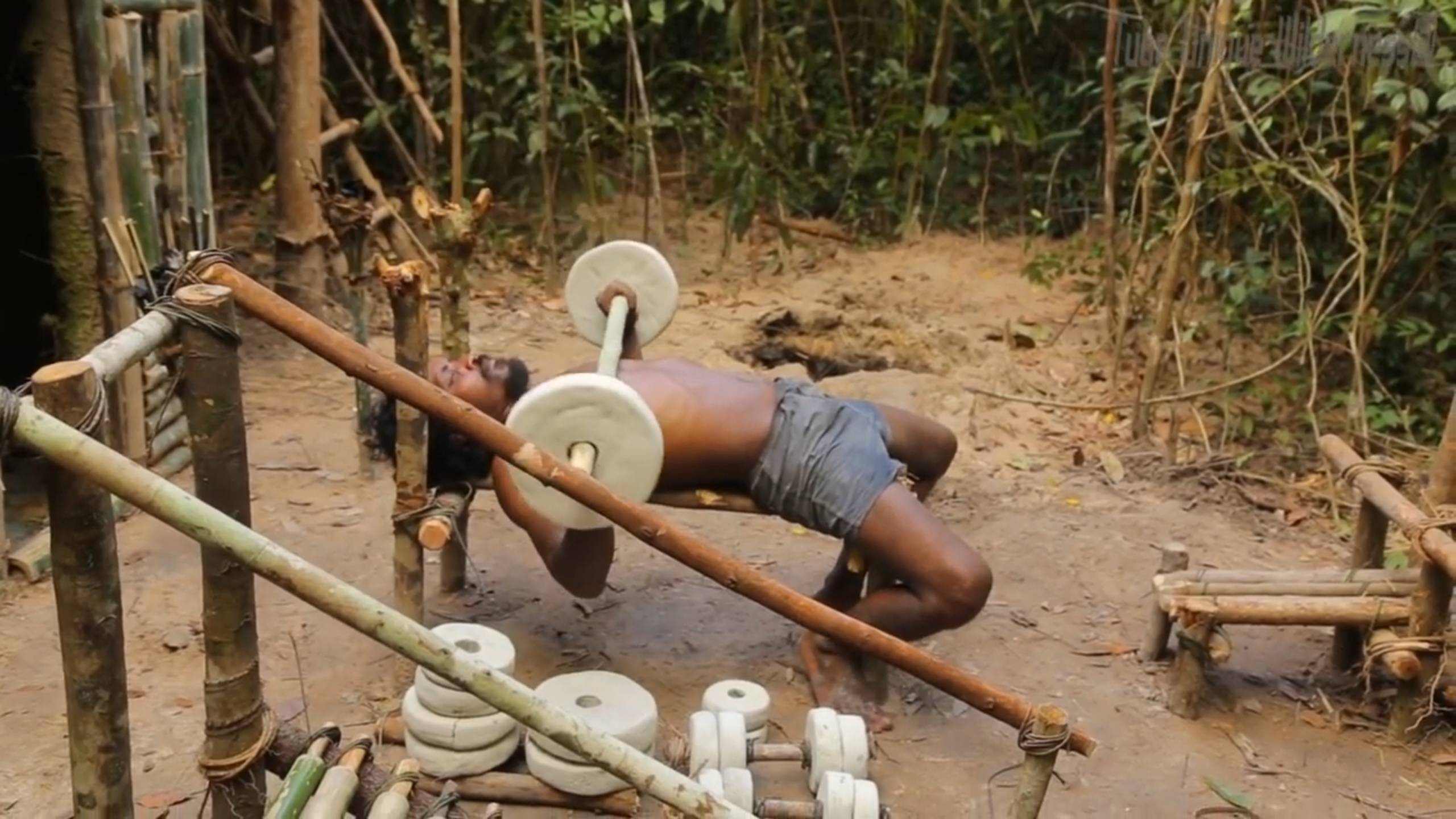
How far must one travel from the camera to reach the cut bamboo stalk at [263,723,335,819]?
2.27 metres

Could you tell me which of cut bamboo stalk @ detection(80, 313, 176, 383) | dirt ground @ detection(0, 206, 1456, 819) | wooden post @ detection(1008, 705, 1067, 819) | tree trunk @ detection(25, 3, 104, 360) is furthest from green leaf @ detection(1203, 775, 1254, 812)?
tree trunk @ detection(25, 3, 104, 360)

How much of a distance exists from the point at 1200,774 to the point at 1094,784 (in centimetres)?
28

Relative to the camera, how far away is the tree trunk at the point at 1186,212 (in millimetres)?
4754

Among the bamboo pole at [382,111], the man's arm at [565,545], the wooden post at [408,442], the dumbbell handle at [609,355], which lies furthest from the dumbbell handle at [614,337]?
the bamboo pole at [382,111]

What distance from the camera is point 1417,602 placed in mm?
3348

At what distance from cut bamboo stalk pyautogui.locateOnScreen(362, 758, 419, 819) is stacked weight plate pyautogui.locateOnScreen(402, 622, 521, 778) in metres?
0.49

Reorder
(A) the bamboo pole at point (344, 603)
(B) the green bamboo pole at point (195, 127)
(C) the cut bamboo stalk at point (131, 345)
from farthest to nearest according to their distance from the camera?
1. (B) the green bamboo pole at point (195, 127)
2. (C) the cut bamboo stalk at point (131, 345)
3. (A) the bamboo pole at point (344, 603)

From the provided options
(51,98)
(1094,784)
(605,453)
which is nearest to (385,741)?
(605,453)

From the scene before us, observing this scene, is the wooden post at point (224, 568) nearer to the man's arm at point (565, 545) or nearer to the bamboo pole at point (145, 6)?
the man's arm at point (565, 545)

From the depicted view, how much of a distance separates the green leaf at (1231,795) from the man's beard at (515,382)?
201cm

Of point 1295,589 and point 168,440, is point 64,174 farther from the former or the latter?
point 1295,589

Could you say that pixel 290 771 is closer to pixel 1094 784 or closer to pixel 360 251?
pixel 1094 784

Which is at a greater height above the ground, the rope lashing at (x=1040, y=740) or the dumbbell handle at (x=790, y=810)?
the rope lashing at (x=1040, y=740)

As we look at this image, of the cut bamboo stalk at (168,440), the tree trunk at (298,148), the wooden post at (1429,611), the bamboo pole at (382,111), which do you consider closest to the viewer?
the wooden post at (1429,611)
